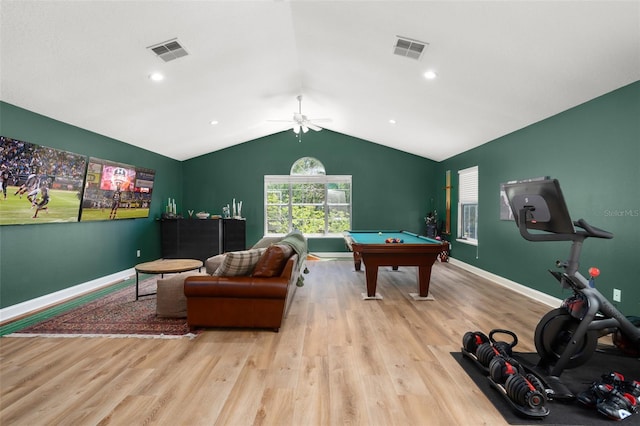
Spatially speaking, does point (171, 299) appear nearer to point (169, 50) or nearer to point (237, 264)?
point (237, 264)

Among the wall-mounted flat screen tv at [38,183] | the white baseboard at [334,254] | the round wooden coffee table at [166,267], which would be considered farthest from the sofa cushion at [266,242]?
the white baseboard at [334,254]

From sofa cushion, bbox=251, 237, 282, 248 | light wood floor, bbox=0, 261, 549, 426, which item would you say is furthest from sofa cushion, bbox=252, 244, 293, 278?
sofa cushion, bbox=251, 237, 282, 248

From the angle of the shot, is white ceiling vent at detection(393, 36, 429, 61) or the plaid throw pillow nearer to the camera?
the plaid throw pillow

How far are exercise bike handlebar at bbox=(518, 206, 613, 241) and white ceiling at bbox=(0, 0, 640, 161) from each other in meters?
1.61

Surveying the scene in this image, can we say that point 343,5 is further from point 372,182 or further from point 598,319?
point 372,182

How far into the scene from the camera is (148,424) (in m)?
1.83

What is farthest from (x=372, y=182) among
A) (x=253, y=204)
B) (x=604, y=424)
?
(x=604, y=424)

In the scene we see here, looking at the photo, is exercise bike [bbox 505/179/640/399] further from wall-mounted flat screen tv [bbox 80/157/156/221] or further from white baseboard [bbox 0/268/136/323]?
wall-mounted flat screen tv [bbox 80/157/156/221]

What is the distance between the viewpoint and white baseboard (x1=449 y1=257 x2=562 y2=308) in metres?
4.07

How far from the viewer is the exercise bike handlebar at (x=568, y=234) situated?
2.19m

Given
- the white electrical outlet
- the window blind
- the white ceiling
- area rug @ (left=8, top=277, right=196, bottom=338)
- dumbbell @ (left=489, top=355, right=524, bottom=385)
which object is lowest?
area rug @ (left=8, top=277, right=196, bottom=338)

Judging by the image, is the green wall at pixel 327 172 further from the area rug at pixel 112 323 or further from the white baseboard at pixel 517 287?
the area rug at pixel 112 323

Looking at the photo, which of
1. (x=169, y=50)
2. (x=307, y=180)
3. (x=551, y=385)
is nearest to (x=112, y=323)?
(x=169, y=50)

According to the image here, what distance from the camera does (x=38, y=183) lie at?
3.80 m
